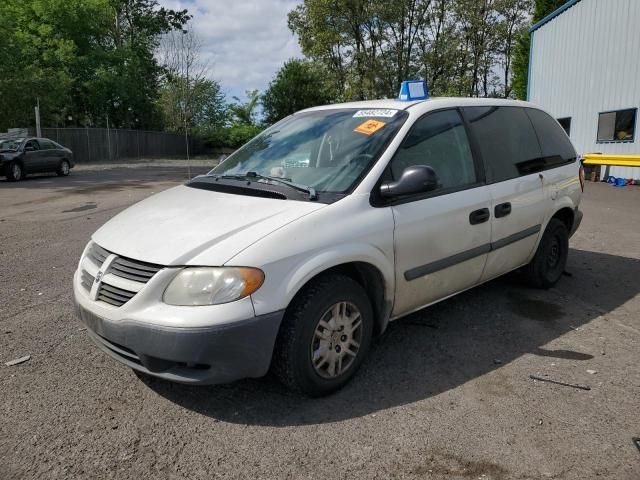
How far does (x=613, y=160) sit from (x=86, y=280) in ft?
51.2

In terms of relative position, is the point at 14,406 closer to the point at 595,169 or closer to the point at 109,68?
the point at 595,169

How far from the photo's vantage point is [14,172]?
701 inches

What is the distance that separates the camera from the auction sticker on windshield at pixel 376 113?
3.77 meters

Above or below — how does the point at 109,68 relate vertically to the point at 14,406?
above

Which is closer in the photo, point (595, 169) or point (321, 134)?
point (321, 134)

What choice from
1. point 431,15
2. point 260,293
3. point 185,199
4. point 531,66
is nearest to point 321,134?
point 185,199

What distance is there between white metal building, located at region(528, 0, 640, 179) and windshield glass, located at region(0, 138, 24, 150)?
18789 millimetres

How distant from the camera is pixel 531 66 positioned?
21.0 m

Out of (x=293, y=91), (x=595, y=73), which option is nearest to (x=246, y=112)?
(x=293, y=91)

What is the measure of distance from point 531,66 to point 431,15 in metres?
17.0

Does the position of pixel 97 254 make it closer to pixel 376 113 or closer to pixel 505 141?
pixel 376 113

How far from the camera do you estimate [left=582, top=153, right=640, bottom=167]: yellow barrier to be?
1448 cm

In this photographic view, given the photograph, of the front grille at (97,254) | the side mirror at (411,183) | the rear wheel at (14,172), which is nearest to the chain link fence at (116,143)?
the rear wheel at (14,172)

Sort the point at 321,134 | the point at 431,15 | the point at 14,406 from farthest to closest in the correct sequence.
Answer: the point at 431,15, the point at 321,134, the point at 14,406
